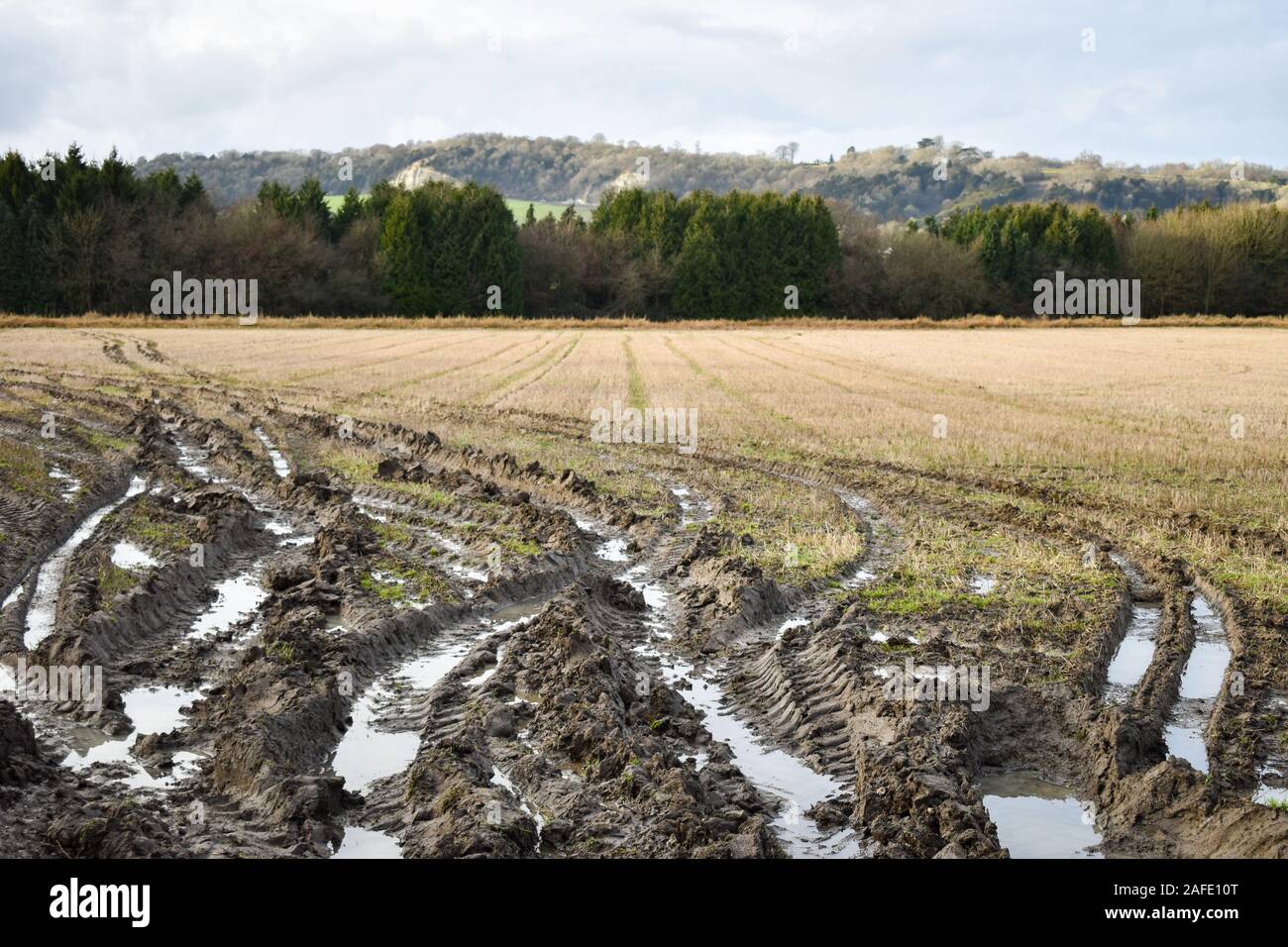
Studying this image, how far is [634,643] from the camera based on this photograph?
853 centimetres

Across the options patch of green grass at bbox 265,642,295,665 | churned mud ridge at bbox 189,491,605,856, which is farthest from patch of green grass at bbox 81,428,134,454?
patch of green grass at bbox 265,642,295,665

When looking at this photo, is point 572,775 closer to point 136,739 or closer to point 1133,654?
point 136,739

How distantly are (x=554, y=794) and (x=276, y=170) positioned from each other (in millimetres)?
155148

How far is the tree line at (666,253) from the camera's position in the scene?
225ft

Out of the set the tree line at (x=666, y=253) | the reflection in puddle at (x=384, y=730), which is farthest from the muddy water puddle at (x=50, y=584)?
the tree line at (x=666, y=253)

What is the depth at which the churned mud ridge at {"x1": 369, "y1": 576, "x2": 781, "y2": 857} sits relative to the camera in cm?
514

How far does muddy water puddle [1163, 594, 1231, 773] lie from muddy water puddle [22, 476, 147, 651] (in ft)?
23.8

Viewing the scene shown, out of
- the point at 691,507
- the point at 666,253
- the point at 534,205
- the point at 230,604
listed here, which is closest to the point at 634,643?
the point at 230,604

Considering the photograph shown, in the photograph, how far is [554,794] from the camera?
5.75 m

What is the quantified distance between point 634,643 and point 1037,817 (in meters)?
3.48

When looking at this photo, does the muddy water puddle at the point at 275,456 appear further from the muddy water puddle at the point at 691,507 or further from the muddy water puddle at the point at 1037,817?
the muddy water puddle at the point at 1037,817

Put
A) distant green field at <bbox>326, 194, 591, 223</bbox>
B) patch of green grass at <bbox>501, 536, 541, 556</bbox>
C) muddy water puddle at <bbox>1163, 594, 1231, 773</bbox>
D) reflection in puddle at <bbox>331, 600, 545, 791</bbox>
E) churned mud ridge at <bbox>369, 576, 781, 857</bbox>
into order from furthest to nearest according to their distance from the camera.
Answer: distant green field at <bbox>326, 194, 591, 223</bbox>
patch of green grass at <bbox>501, 536, 541, 556</bbox>
muddy water puddle at <bbox>1163, 594, 1231, 773</bbox>
reflection in puddle at <bbox>331, 600, 545, 791</bbox>
churned mud ridge at <bbox>369, 576, 781, 857</bbox>

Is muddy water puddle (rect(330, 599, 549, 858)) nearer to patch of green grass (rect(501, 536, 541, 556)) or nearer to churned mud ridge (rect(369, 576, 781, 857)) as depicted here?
churned mud ridge (rect(369, 576, 781, 857))
